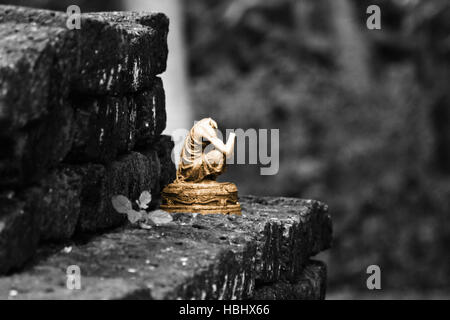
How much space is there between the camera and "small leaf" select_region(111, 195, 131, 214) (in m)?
4.22

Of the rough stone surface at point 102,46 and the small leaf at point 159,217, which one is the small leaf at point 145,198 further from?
the rough stone surface at point 102,46

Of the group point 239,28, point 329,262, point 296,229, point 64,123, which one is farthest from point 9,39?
point 239,28

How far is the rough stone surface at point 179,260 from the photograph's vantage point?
3352 millimetres

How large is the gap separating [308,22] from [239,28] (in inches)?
50.4

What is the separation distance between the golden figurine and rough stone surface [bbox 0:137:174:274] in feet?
0.86

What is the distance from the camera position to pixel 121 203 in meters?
4.25

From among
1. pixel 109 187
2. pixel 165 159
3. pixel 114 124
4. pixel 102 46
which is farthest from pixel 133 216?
pixel 165 159

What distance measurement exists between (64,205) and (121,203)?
54 centimetres

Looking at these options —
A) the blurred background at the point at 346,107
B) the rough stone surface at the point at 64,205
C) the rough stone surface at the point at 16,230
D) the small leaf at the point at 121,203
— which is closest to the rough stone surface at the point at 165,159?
the rough stone surface at the point at 64,205

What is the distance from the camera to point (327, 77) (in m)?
12.9

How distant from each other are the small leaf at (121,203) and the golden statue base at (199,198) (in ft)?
1.93

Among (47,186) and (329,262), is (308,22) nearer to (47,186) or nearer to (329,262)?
(329,262)

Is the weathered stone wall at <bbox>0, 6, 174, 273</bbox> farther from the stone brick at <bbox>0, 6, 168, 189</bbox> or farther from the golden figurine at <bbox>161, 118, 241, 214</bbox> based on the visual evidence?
the golden figurine at <bbox>161, 118, 241, 214</bbox>

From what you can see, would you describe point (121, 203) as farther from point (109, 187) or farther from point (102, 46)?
point (102, 46)
